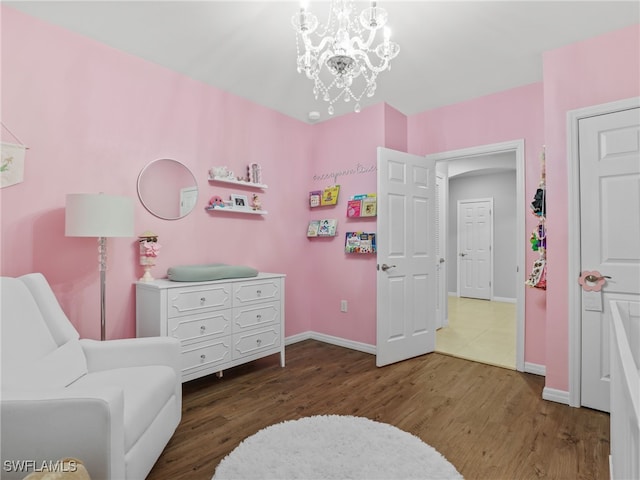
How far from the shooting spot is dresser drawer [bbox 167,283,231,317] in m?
2.43

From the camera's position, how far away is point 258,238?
11.7ft

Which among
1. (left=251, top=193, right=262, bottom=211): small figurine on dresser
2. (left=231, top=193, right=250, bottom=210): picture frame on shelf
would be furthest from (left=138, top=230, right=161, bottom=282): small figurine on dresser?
(left=251, top=193, right=262, bottom=211): small figurine on dresser

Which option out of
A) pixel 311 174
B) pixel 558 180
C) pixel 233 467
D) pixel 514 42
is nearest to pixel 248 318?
pixel 233 467

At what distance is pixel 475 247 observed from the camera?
6883 mm

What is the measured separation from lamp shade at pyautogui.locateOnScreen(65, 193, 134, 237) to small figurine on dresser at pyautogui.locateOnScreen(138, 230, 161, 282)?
47cm

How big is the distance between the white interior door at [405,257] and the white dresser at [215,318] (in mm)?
971

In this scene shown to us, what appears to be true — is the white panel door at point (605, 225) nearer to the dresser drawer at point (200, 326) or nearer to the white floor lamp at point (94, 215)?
the dresser drawer at point (200, 326)

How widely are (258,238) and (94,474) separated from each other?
8.17ft

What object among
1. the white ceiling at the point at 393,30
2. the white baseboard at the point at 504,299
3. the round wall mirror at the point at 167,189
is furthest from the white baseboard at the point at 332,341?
the white baseboard at the point at 504,299

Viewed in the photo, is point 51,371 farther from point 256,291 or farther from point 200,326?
point 256,291

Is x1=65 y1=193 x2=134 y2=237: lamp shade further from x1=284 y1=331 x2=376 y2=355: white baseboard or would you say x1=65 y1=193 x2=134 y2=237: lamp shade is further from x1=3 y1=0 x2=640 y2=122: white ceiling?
x1=284 y1=331 x2=376 y2=355: white baseboard

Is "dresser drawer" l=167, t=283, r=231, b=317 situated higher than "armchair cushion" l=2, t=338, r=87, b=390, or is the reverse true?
"dresser drawer" l=167, t=283, r=231, b=317

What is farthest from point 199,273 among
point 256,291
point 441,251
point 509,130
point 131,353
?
point 441,251

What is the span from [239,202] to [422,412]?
93.1 inches
